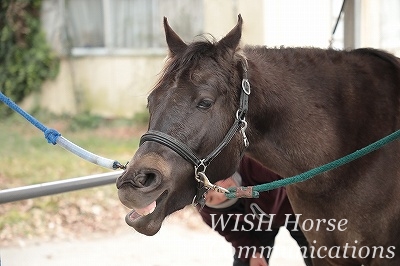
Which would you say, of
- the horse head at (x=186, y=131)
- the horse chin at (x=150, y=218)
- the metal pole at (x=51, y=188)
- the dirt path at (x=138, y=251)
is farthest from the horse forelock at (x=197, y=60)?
the dirt path at (x=138, y=251)

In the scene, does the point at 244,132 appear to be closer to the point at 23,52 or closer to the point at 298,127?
the point at 298,127

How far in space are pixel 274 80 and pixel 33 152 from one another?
7.22m

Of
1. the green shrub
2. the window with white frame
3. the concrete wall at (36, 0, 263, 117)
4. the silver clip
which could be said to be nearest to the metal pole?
the silver clip

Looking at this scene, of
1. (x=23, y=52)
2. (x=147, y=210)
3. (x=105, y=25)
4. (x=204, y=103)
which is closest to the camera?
(x=147, y=210)

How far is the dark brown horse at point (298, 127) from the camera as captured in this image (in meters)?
2.46

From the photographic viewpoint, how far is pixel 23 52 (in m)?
12.7

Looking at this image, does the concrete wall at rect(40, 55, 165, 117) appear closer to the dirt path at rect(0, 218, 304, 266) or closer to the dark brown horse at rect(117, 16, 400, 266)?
the dirt path at rect(0, 218, 304, 266)

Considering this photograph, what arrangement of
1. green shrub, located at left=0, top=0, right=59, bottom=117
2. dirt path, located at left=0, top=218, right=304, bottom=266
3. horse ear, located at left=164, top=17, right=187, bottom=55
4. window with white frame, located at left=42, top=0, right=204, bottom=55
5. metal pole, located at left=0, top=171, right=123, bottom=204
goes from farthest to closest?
window with white frame, located at left=42, top=0, right=204, bottom=55
green shrub, located at left=0, top=0, right=59, bottom=117
dirt path, located at left=0, top=218, right=304, bottom=266
metal pole, located at left=0, top=171, right=123, bottom=204
horse ear, located at left=164, top=17, right=187, bottom=55

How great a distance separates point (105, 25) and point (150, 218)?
432 inches

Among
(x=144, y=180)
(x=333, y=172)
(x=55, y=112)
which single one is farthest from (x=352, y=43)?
(x=55, y=112)

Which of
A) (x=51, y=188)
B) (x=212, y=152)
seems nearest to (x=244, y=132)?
(x=212, y=152)

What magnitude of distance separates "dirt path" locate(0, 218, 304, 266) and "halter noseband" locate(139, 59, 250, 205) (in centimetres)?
306

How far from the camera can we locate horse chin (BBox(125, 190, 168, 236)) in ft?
7.84

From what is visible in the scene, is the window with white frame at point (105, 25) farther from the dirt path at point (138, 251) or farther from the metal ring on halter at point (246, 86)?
the metal ring on halter at point (246, 86)
